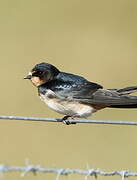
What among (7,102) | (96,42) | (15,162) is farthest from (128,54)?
(15,162)

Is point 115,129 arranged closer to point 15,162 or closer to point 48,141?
point 48,141

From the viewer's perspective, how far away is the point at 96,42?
8.73 m

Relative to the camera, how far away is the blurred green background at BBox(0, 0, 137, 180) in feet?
19.5

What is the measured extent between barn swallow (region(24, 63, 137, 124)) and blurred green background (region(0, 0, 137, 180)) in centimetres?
81

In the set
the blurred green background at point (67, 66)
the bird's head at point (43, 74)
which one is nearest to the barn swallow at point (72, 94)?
the bird's head at point (43, 74)

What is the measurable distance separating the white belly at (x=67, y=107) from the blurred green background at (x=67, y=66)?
0.79 meters

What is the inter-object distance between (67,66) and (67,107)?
4044 mm

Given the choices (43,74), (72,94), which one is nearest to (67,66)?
(43,74)

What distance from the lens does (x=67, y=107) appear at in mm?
3998

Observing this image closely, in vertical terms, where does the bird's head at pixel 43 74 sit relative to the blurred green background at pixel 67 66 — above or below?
above

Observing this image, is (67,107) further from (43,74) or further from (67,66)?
(67,66)

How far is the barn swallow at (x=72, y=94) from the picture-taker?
3.97m

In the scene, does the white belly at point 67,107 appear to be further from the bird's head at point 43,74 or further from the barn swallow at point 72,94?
the bird's head at point 43,74

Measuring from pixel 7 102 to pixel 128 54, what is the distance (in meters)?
1.98
